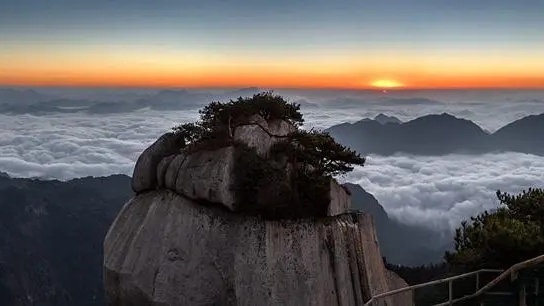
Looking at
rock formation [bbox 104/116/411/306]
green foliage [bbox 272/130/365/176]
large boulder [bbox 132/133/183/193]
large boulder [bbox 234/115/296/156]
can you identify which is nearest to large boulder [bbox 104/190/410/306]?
rock formation [bbox 104/116/411/306]

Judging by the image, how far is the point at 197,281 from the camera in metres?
22.6

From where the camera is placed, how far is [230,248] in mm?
22312

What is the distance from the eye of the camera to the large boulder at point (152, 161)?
2612 cm

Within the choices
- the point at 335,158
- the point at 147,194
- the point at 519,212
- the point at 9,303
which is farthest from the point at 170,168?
the point at 9,303

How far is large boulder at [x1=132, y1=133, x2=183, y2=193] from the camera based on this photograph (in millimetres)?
26125

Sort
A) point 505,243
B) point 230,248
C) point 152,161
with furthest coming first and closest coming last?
point 152,161 → point 505,243 → point 230,248

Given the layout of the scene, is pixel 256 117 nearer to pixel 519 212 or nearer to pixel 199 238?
pixel 199 238

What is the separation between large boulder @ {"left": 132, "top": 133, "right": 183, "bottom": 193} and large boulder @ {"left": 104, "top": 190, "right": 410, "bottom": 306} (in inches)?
71.1

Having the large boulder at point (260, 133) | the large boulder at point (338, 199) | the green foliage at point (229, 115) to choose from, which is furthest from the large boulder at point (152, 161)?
the large boulder at point (338, 199)

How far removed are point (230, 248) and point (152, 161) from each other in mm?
6340

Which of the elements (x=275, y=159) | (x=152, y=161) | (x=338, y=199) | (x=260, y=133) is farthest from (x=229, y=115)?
(x=338, y=199)

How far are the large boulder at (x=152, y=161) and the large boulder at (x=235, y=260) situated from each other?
1.81 m

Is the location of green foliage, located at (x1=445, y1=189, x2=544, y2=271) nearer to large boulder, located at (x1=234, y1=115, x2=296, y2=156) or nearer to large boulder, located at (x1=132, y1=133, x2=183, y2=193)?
large boulder, located at (x1=234, y1=115, x2=296, y2=156)

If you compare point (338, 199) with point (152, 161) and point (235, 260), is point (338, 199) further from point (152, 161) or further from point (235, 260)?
point (152, 161)
